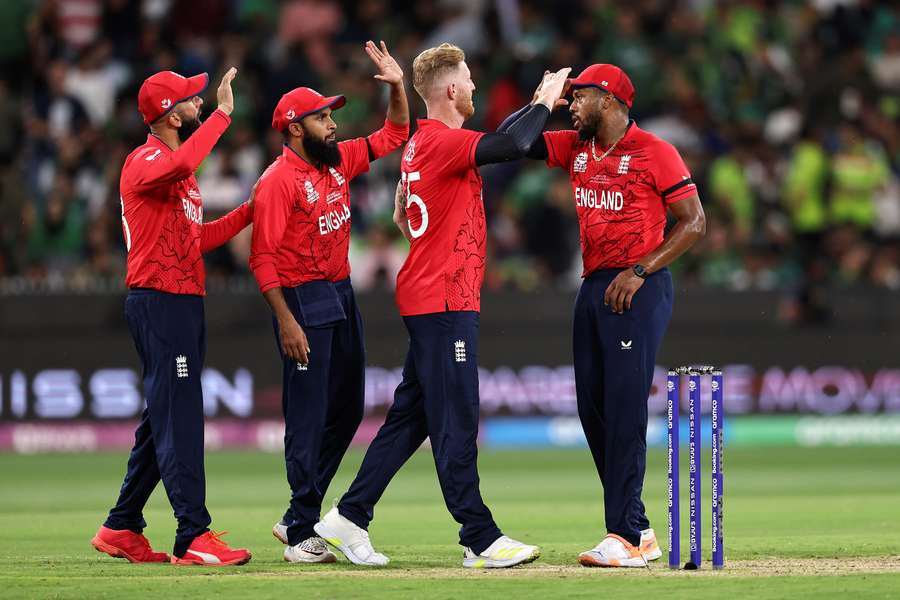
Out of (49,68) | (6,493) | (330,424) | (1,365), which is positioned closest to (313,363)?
(330,424)

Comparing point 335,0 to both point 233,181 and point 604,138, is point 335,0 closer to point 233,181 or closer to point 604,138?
point 233,181

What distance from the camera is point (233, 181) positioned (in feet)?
51.9

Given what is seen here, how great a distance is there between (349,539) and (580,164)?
7.00ft

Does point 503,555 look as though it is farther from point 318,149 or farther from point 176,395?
point 318,149

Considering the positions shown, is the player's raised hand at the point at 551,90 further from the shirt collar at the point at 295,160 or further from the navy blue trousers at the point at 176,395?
the navy blue trousers at the point at 176,395

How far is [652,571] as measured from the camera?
7.21 meters

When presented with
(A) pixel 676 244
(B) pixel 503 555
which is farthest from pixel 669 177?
(B) pixel 503 555

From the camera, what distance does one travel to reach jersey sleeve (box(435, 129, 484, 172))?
748 centimetres

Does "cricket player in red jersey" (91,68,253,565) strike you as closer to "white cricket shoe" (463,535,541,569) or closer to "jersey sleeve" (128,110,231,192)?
"jersey sleeve" (128,110,231,192)

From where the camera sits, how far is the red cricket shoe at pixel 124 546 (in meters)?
7.98

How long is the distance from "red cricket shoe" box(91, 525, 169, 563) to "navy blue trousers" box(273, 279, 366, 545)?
2.33 ft

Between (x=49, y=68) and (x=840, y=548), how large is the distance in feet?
38.4

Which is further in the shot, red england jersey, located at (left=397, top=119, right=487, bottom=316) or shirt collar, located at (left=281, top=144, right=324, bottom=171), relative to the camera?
shirt collar, located at (left=281, top=144, right=324, bottom=171)

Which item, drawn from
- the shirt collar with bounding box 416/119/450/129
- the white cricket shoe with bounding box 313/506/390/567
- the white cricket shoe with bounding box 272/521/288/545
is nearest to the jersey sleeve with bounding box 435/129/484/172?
the shirt collar with bounding box 416/119/450/129
